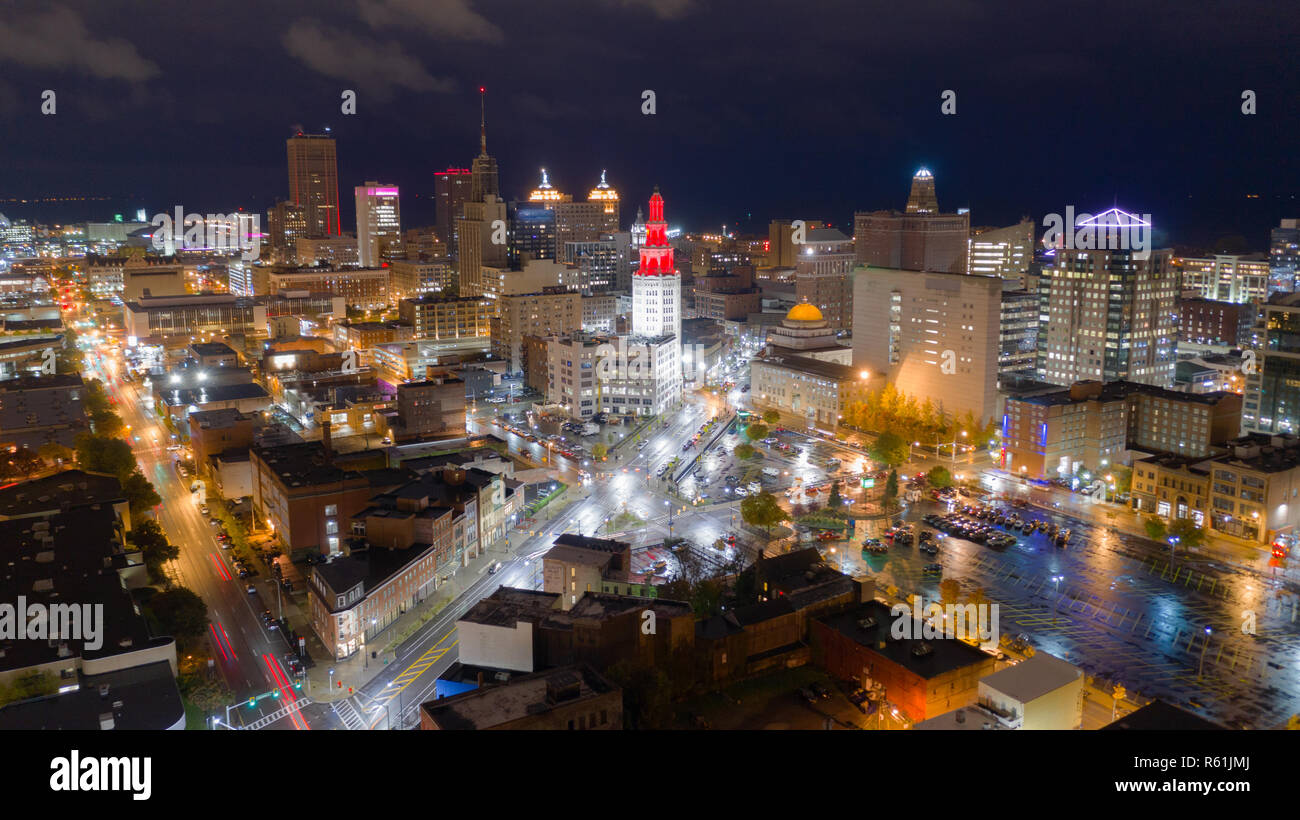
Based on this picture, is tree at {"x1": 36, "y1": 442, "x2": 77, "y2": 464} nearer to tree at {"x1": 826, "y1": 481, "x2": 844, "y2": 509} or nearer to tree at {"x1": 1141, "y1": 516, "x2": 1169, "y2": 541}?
tree at {"x1": 826, "y1": 481, "x2": 844, "y2": 509}

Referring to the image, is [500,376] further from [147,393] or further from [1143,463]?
[1143,463]

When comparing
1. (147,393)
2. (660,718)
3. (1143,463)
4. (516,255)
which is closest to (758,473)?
(1143,463)

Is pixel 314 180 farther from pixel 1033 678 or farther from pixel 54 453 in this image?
pixel 1033 678

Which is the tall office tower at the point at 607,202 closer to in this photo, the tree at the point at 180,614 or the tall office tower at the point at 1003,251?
the tall office tower at the point at 1003,251

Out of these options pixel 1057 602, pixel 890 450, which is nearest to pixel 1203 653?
pixel 1057 602

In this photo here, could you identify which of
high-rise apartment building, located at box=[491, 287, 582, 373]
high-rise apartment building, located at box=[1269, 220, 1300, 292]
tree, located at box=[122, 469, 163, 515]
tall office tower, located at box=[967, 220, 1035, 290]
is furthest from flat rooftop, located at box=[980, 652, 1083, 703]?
high-rise apartment building, located at box=[1269, 220, 1300, 292]

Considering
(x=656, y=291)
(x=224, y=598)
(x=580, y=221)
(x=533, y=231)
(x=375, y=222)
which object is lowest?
(x=224, y=598)
